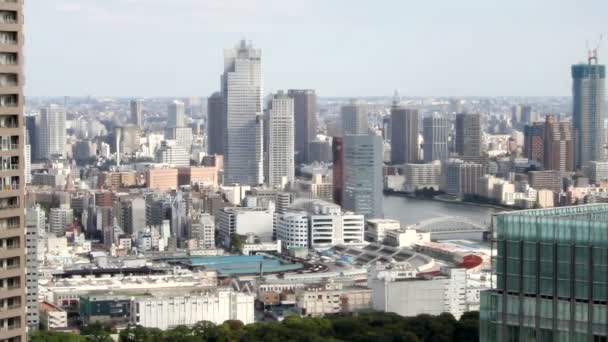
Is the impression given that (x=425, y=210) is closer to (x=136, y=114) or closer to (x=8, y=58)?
(x=136, y=114)

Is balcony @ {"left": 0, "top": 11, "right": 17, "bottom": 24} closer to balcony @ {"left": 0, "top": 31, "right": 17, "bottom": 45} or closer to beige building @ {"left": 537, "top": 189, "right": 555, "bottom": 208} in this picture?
balcony @ {"left": 0, "top": 31, "right": 17, "bottom": 45}

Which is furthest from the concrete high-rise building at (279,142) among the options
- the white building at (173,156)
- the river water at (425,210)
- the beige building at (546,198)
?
the beige building at (546,198)

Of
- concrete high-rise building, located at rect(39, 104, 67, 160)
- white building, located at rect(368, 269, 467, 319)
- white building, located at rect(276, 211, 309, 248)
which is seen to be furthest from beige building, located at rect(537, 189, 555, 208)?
concrete high-rise building, located at rect(39, 104, 67, 160)

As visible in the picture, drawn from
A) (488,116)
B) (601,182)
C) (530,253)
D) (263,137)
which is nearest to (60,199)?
(263,137)

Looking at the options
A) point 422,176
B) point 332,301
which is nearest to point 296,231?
point 332,301

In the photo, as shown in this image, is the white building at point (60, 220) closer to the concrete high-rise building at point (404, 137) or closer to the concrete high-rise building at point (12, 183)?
the concrete high-rise building at point (404, 137)

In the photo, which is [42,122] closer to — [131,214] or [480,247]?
[131,214]
